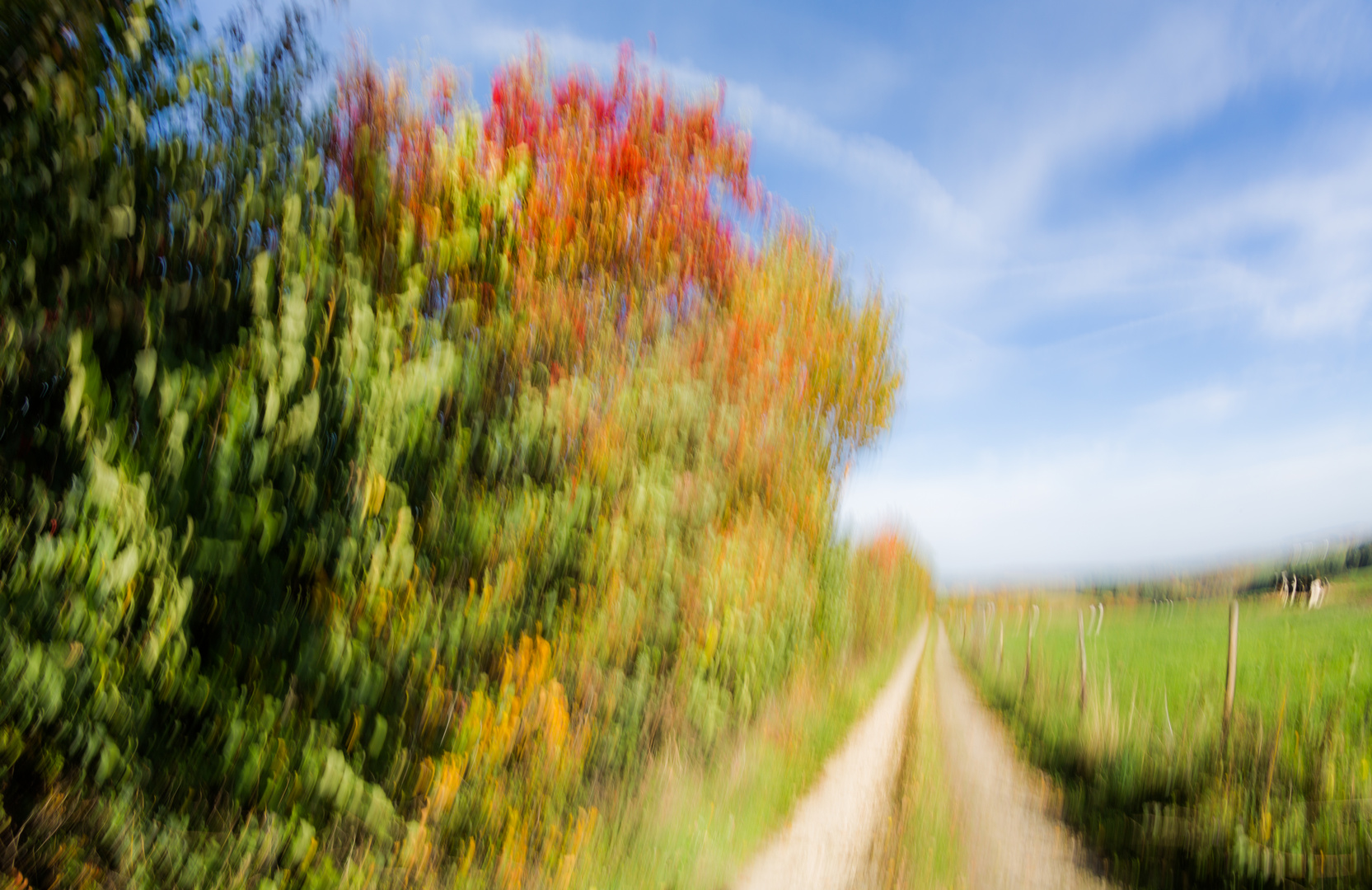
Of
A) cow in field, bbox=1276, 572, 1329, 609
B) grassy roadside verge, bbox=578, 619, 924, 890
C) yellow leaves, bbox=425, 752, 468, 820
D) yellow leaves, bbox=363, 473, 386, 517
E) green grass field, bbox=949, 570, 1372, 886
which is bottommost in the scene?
grassy roadside verge, bbox=578, 619, 924, 890

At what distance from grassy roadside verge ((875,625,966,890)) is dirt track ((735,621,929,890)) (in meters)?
0.15

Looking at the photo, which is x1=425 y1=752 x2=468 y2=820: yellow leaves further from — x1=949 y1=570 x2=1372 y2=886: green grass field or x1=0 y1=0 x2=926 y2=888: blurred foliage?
x1=949 y1=570 x2=1372 y2=886: green grass field

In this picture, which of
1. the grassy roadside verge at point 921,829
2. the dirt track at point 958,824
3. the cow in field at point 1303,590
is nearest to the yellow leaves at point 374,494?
the dirt track at point 958,824

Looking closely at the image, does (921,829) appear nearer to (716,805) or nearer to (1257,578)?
(716,805)

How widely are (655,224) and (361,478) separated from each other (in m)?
4.68

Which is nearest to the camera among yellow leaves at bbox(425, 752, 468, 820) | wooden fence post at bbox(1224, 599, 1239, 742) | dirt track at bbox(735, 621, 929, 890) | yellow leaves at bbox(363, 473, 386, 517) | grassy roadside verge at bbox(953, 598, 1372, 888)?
yellow leaves at bbox(363, 473, 386, 517)

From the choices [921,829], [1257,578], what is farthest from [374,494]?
[1257,578]

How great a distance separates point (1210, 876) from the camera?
4.64m

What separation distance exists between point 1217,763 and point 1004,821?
1.82 metres

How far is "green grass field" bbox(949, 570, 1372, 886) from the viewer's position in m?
4.46

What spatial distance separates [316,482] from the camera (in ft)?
12.0

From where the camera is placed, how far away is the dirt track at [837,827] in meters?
5.05

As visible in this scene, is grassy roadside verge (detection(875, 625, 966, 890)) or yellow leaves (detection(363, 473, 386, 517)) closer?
yellow leaves (detection(363, 473, 386, 517))

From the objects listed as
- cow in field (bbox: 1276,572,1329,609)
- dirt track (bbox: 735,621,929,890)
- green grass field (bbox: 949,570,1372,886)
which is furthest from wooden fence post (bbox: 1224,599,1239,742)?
cow in field (bbox: 1276,572,1329,609)
